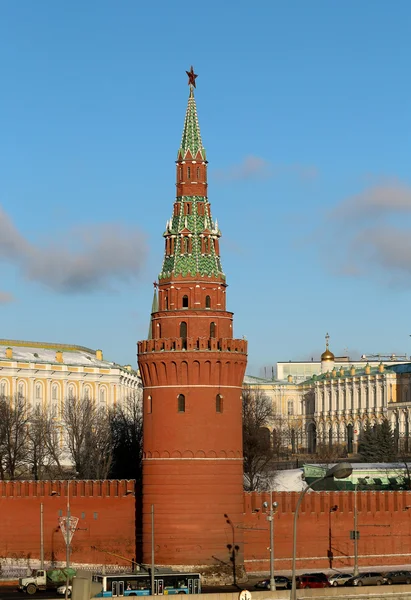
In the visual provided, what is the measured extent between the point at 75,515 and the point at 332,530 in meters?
14.3

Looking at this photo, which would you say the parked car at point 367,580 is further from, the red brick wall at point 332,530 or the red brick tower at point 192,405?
the red brick wall at point 332,530

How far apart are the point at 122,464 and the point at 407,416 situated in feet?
241

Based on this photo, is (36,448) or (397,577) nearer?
(397,577)

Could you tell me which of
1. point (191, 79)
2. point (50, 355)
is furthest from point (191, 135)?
point (50, 355)

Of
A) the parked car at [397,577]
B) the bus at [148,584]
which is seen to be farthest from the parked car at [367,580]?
the bus at [148,584]

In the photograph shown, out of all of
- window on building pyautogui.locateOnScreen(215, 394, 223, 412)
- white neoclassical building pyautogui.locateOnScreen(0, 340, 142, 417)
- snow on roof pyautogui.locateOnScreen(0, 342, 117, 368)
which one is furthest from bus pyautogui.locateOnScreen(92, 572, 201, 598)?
snow on roof pyautogui.locateOnScreen(0, 342, 117, 368)

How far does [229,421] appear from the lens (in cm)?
7638

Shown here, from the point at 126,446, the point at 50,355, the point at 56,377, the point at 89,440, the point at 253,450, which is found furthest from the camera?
the point at 50,355

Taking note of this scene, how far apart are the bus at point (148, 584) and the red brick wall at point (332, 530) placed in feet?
30.7

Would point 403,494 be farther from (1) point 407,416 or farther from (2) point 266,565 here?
(1) point 407,416

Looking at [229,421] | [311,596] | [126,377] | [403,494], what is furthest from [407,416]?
[311,596]

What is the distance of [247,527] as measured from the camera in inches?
3164

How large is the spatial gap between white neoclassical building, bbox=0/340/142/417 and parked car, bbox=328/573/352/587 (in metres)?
74.6

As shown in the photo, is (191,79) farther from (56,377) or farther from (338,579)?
(56,377)
